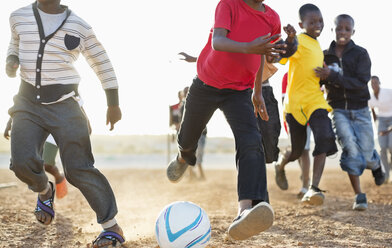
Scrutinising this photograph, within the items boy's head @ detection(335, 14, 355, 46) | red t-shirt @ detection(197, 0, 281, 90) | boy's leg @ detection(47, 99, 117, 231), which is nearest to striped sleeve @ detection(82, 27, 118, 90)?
boy's leg @ detection(47, 99, 117, 231)

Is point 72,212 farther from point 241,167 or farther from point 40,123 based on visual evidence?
point 241,167

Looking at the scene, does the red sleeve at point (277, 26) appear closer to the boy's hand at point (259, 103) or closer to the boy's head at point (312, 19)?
the boy's hand at point (259, 103)

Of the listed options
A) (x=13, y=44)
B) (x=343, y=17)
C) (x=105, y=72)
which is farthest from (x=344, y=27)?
(x=13, y=44)

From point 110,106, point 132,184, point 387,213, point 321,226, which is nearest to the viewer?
point 110,106

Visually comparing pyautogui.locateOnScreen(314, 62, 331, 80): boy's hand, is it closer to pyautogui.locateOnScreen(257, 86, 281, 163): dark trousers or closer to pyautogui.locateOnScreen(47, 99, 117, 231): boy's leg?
pyautogui.locateOnScreen(257, 86, 281, 163): dark trousers

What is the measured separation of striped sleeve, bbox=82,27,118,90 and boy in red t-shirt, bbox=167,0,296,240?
2.34 feet

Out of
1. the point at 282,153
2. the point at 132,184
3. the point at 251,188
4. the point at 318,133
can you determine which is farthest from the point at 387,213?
the point at 132,184

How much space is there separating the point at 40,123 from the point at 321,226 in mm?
3077

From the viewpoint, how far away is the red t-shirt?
4172 mm

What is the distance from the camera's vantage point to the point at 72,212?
752cm

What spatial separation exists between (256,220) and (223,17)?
154 cm

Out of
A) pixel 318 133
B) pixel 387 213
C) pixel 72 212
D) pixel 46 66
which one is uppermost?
pixel 46 66

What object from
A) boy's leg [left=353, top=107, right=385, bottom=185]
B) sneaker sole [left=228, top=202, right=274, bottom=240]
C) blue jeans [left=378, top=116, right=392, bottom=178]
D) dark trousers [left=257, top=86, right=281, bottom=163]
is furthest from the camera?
blue jeans [left=378, top=116, right=392, bottom=178]

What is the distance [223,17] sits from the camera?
13.4 ft
